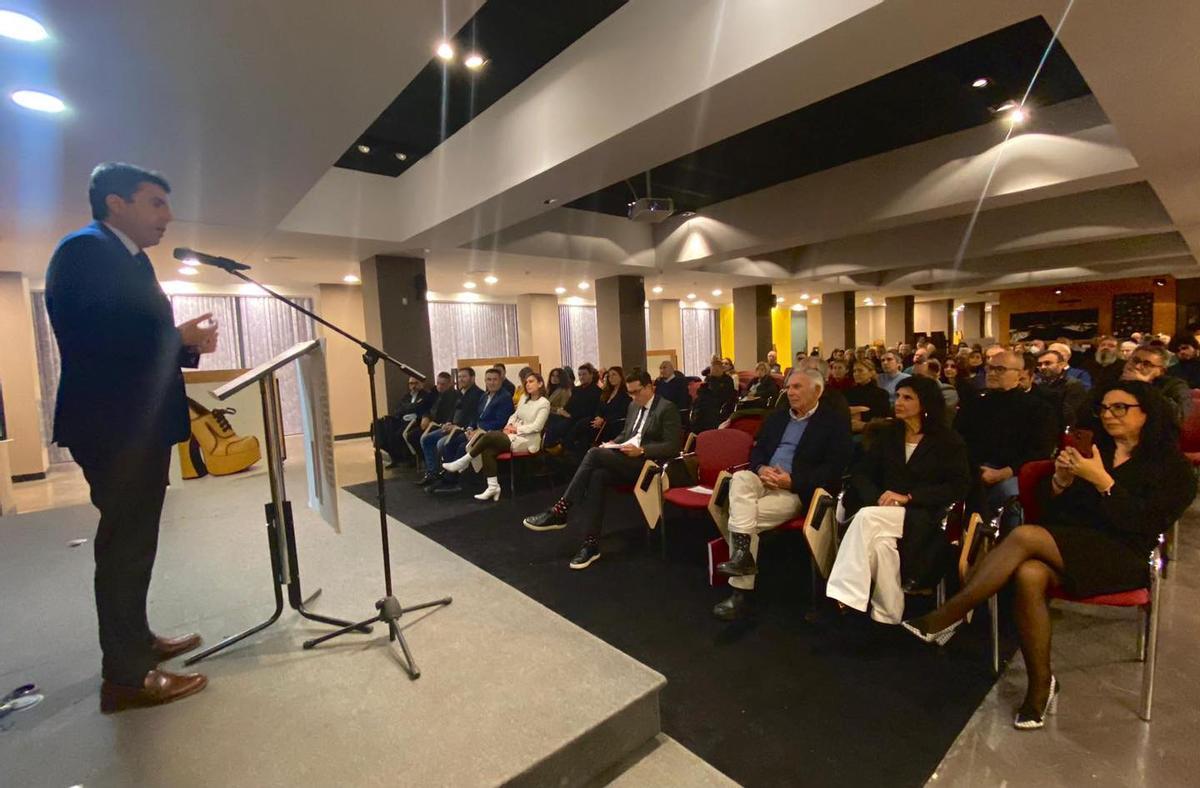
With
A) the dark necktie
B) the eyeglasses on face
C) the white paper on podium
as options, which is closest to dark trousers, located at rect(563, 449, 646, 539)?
the dark necktie

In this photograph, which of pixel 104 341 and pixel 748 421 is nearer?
pixel 104 341

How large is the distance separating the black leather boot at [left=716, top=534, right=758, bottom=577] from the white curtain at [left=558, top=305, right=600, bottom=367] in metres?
9.82

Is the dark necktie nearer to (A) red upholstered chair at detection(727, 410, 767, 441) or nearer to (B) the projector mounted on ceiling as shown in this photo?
(A) red upholstered chair at detection(727, 410, 767, 441)

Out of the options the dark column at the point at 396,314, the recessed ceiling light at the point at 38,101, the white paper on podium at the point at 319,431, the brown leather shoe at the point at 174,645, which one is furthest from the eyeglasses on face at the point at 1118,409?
the dark column at the point at 396,314

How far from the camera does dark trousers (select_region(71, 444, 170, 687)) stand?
5.06 feet

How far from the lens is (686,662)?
227cm

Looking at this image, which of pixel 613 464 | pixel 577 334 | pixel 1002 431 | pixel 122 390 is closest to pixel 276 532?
pixel 122 390

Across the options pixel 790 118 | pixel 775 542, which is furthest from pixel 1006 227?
pixel 775 542

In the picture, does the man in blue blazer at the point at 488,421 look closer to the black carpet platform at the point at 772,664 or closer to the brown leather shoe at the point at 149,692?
the black carpet platform at the point at 772,664

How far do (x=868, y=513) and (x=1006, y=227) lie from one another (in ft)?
22.6

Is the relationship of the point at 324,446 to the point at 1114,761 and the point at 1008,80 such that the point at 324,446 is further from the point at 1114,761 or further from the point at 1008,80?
the point at 1008,80

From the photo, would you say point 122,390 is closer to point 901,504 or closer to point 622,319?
point 901,504

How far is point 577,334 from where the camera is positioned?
1308 cm

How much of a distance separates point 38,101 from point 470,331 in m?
8.46
